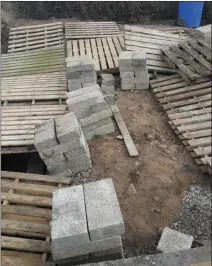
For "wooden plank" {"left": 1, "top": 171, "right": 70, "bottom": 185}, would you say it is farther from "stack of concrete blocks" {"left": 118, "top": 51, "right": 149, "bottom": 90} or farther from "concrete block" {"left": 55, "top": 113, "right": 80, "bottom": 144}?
"stack of concrete blocks" {"left": 118, "top": 51, "right": 149, "bottom": 90}

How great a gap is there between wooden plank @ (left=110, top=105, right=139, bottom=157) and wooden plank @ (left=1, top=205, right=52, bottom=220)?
81 cm

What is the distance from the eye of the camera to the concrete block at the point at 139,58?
12.4ft

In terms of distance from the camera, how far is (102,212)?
82.7 inches

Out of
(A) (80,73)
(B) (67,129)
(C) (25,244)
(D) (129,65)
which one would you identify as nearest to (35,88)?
(A) (80,73)

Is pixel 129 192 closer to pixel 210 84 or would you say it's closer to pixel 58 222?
pixel 58 222

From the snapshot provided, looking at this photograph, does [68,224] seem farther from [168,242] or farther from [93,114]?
[93,114]

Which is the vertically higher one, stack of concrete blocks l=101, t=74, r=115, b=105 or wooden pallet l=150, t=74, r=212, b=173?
wooden pallet l=150, t=74, r=212, b=173

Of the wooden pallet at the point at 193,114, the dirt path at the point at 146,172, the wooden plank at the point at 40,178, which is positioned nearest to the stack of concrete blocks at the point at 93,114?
the dirt path at the point at 146,172

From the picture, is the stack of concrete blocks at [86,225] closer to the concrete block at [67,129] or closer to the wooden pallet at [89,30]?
the concrete block at [67,129]

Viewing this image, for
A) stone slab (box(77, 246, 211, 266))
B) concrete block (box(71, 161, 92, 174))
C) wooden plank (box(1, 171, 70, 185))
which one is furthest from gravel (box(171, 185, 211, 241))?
wooden plank (box(1, 171, 70, 185))

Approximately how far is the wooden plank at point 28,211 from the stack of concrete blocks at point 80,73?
1.69 m

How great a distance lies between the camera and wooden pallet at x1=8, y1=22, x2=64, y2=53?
19.1 ft

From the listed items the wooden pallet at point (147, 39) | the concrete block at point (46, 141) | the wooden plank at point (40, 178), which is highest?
the wooden pallet at point (147, 39)

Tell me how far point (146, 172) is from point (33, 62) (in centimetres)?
363
